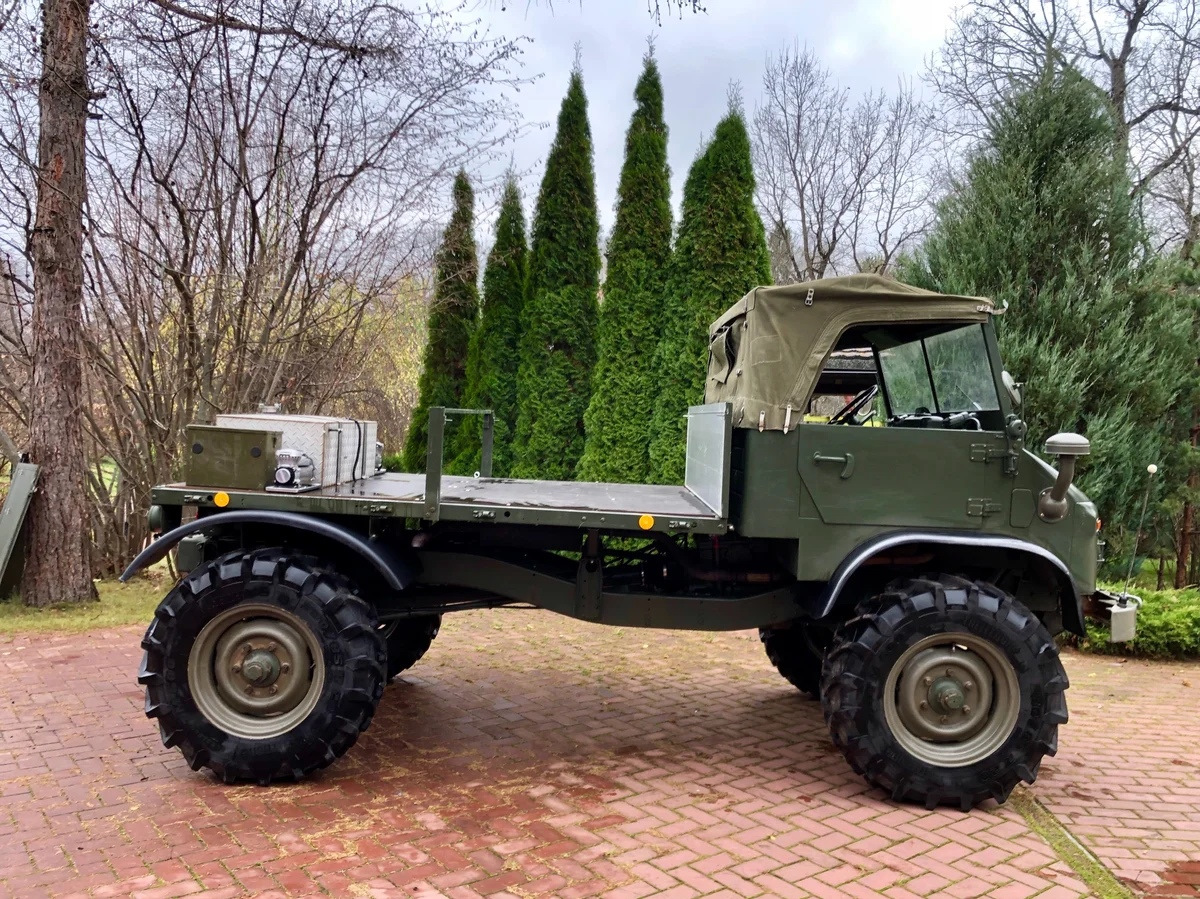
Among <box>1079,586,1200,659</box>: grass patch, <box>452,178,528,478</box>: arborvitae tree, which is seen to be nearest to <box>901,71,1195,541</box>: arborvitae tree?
<box>1079,586,1200,659</box>: grass patch

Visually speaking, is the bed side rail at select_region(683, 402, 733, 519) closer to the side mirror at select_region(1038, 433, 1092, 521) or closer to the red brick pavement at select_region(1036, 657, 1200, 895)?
the side mirror at select_region(1038, 433, 1092, 521)

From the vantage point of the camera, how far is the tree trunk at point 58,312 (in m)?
7.85

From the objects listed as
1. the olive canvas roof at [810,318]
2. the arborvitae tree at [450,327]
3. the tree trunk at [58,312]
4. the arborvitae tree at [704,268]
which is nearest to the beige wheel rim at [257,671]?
the olive canvas roof at [810,318]

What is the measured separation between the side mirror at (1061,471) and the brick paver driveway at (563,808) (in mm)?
1412

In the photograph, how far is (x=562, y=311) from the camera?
11.6 meters

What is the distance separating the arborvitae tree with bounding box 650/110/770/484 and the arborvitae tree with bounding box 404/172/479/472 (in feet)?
10.9

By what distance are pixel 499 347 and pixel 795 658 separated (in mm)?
7669

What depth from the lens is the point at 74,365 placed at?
812 centimetres

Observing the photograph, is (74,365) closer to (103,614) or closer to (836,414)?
(103,614)

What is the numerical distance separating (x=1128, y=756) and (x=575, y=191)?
9.03 meters

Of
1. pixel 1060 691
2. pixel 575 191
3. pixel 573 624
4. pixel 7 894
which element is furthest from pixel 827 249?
pixel 7 894

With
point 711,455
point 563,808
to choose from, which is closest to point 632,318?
point 711,455

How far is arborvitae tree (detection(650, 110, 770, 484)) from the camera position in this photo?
33.3 feet

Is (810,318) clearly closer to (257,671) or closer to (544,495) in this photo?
(544,495)
